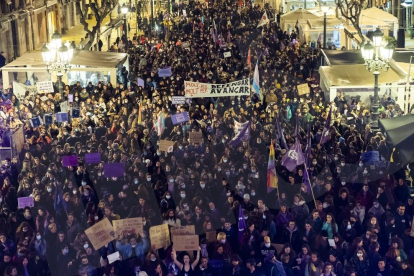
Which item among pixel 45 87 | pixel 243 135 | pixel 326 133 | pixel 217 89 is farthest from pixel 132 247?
pixel 45 87

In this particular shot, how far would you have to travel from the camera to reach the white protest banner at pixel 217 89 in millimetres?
25844

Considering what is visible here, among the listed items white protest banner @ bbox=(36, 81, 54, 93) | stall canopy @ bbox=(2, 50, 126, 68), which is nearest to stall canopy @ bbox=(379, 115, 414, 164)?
white protest banner @ bbox=(36, 81, 54, 93)

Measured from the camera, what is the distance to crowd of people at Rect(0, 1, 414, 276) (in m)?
16.3

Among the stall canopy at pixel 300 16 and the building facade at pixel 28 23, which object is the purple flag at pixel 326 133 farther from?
the building facade at pixel 28 23

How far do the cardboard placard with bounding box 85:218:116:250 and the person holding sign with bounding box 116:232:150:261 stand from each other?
19cm

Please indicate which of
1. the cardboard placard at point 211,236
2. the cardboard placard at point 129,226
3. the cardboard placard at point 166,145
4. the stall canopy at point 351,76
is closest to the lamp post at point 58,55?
the cardboard placard at point 166,145

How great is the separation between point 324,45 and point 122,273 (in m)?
24.4

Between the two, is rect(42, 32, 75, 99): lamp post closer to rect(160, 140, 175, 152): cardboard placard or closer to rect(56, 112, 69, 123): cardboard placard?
rect(56, 112, 69, 123): cardboard placard

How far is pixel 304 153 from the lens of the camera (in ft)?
67.7

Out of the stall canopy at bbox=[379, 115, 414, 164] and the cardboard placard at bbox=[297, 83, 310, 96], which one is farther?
the cardboard placard at bbox=[297, 83, 310, 96]

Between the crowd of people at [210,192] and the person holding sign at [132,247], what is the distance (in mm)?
24

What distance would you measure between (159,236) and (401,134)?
625 centimetres

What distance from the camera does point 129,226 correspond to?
676 inches

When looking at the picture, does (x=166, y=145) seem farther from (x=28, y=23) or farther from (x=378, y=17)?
(x=28, y=23)
